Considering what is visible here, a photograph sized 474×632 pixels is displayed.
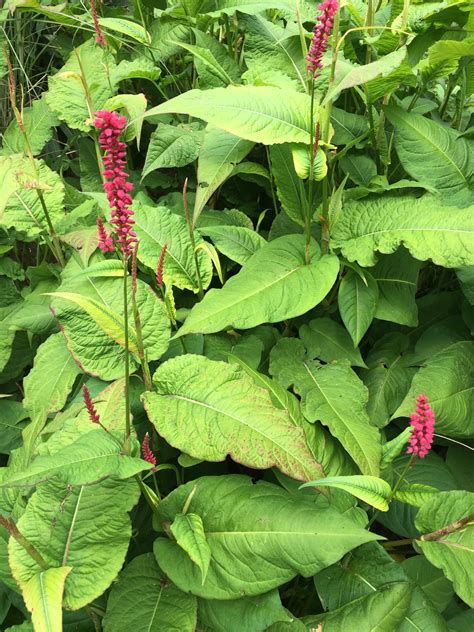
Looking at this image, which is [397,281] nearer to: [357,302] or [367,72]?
[357,302]

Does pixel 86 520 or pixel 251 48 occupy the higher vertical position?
pixel 251 48

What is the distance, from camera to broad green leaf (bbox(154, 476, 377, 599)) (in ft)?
3.55

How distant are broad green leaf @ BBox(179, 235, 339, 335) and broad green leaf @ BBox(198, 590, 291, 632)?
20.2 inches

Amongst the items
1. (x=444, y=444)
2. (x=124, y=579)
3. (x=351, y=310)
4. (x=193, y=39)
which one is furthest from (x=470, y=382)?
(x=193, y=39)

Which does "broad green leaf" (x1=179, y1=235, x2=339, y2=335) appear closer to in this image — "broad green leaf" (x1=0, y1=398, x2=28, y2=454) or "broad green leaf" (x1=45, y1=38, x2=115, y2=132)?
"broad green leaf" (x1=0, y1=398, x2=28, y2=454)

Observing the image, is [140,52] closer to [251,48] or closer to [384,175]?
[251,48]

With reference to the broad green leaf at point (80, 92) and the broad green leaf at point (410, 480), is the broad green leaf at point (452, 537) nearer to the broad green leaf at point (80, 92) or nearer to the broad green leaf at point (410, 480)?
the broad green leaf at point (410, 480)

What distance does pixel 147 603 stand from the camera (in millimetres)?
1165

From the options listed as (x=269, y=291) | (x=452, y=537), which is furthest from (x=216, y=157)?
(x=452, y=537)

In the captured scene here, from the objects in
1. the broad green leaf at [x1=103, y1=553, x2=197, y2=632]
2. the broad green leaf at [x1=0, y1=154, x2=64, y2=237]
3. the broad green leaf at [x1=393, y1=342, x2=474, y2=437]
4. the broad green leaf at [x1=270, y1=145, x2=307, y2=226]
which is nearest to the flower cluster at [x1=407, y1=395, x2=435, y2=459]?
the broad green leaf at [x1=393, y1=342, x2=474, y2=437]

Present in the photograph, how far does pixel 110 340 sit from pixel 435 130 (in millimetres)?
975

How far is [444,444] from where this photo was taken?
4.91 feet

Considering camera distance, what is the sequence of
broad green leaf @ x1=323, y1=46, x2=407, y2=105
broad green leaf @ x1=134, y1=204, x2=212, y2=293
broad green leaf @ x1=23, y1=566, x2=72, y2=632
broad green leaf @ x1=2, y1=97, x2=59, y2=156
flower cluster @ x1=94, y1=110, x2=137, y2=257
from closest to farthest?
1. flower cluster @ x1=94, y1=110, x2=137, y2=257
2. broad green leaf @ x1=23, y1=566, x2=72, y2=632
3. broad green leaf @ x1=323, y1=46, x2=407, y2=105
4. broad green leaf @ x1=134, y1=204, x2=212, y2=293
5. broad green leaf @ x1=2, y1=97, x2=59, y2=156

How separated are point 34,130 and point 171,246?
79 cm
